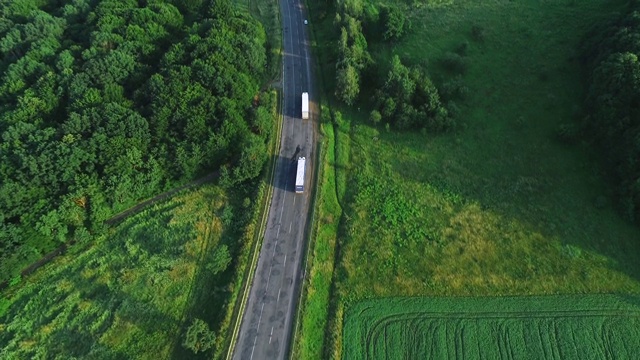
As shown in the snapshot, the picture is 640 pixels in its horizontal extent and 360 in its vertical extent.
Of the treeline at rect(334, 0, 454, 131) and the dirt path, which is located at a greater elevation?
the treeline at rect(334, 0, 454, 131)

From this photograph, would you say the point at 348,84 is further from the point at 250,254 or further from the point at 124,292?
the point at 124,292

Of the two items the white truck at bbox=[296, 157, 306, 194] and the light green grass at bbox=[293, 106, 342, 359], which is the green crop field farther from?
→ the white truck at bbox=[296, 157, 306, 194]

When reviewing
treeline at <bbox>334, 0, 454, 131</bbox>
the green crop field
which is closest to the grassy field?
the green crop field

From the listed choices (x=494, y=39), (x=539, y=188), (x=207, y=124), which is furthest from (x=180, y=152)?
(x=494, y=39)

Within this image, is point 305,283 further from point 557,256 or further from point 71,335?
point 557,256

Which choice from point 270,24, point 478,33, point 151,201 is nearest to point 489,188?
point 478,33

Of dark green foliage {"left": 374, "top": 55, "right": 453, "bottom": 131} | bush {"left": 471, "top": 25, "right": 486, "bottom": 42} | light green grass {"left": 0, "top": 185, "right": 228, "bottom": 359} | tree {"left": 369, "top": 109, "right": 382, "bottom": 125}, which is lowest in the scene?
light green grass {"left": 0, "top": 185, "right": 228, "bottom": 359}
